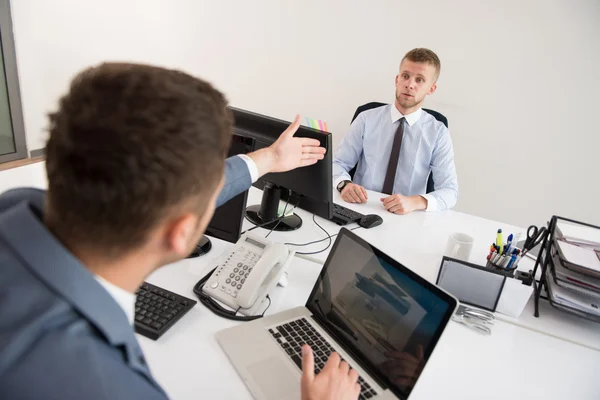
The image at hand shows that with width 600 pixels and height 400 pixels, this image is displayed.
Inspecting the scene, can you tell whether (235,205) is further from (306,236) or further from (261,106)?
(261,106)

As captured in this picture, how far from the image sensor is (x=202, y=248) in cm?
132

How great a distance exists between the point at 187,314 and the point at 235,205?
1.23ft

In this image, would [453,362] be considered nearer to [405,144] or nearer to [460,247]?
[460,247]

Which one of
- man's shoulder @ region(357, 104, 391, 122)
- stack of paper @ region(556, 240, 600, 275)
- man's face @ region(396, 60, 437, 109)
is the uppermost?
man's face @ region(396, 60, 437, 109)

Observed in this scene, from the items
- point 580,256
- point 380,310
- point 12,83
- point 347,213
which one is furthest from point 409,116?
point 12,83

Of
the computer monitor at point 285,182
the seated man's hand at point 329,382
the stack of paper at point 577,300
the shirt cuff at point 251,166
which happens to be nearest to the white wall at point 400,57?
the computer monitor at point 285,182

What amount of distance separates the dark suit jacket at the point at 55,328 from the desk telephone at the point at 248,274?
501 mm

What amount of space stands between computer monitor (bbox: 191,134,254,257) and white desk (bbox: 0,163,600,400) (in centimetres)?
6

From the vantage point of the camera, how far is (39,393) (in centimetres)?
44

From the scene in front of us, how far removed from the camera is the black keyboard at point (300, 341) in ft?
2.95

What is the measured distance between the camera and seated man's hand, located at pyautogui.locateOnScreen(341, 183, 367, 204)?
1874 mm

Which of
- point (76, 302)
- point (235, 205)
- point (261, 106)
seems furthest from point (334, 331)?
point (261, 106)

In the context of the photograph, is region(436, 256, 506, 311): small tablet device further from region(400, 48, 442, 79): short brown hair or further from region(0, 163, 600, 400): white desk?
region(400, 48, 442, 79): short brown hair

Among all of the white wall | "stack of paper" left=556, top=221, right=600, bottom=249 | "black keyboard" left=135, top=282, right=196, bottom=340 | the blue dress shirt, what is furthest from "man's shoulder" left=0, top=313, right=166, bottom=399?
the white wall
